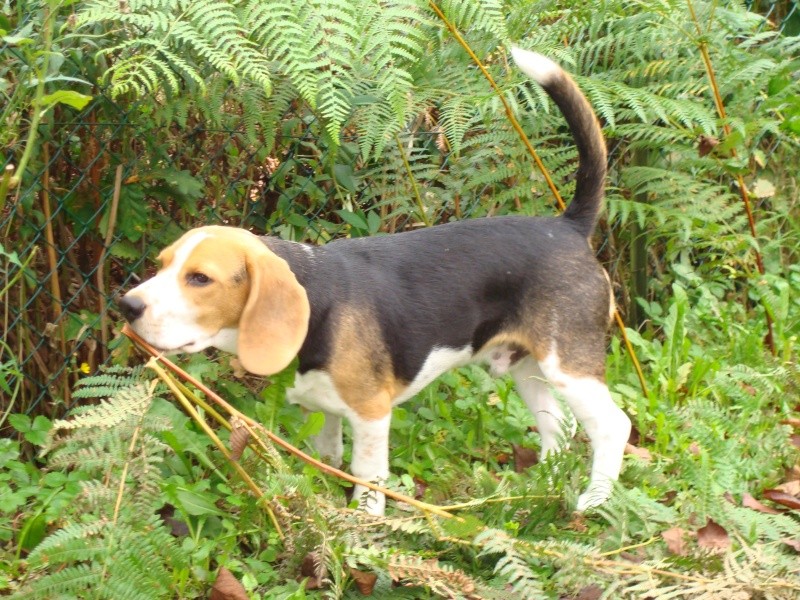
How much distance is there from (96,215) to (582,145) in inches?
79.0

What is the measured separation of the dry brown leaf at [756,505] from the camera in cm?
408

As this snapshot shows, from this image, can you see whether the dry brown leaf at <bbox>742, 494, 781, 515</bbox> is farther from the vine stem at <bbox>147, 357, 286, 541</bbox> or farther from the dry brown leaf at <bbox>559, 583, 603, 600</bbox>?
the vine stem at <bbox>147, 357, 286, 541</bbox>

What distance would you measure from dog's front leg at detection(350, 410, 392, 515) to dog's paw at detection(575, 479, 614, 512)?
75 cm

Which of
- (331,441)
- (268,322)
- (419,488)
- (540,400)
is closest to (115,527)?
(268,322)

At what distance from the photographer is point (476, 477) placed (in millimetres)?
3951

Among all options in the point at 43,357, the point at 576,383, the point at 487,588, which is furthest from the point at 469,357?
the point at 43,357

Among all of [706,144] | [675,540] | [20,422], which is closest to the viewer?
[675,540]

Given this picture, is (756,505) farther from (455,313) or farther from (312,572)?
(312,572)

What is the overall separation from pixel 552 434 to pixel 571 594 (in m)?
1.05

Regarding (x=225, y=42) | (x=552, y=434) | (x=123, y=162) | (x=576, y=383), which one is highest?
(x=225, y=42)

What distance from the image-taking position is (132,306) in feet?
10.6

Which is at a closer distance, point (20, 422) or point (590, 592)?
point (590, 592)

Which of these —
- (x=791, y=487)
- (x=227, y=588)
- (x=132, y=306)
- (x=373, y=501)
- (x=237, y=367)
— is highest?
(x=132, y=306)

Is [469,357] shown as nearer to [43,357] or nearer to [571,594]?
[571,594]
